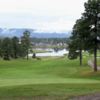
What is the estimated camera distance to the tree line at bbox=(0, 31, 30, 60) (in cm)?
11700

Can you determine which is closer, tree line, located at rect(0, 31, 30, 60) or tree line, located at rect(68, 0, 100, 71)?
tree line, located at rect(68, 0, 100, 71)

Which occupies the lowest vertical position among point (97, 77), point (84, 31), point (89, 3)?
point (97, 77)

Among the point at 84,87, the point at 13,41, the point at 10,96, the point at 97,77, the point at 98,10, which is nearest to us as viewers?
the point at 10,96

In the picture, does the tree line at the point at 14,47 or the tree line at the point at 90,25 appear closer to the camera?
the tree line at the point at 90,25

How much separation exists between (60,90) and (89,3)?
90.0 feet

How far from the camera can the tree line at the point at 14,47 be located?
384ft

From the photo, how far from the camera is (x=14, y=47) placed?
12275 cm

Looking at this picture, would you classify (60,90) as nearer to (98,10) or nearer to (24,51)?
(98,10)

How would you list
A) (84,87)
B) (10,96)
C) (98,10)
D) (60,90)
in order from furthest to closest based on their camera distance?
(98,10)
(84,87)
(60,90)
(10,96)

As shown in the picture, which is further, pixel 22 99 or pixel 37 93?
pixel 37 93

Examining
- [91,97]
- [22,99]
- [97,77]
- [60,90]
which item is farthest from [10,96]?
[97,77]

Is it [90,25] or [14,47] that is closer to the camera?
[90,25]

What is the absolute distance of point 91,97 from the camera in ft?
59.1

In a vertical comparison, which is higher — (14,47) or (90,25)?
(90,25)
